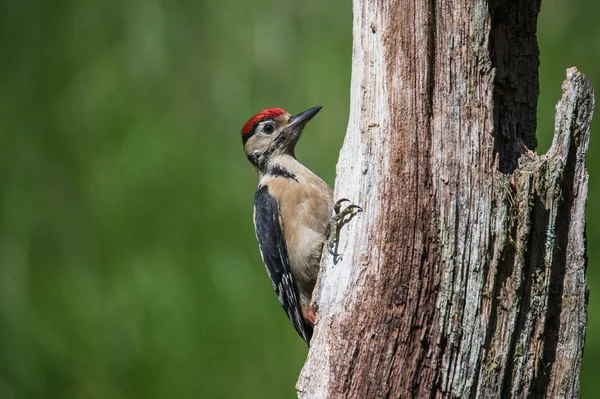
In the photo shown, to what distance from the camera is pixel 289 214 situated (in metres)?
5.34

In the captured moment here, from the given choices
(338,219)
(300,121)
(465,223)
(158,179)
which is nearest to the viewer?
(465,223)

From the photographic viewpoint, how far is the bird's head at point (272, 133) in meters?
5.83

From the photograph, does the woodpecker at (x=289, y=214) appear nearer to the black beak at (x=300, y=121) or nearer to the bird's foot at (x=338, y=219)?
the black beak at (x=300, y=121)

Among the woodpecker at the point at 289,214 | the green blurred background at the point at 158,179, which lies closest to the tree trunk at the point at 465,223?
the woodpecker at the point at 289,214

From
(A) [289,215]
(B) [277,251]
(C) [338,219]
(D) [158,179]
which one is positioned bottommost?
(C) [338,219]

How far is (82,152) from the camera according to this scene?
8891 millimetres

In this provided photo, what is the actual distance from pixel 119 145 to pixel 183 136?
2.50ft

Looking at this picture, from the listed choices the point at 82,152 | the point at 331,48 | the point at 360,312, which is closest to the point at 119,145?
the point at 82,152

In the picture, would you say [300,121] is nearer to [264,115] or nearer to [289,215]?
[264,115]

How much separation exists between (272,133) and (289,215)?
81cm

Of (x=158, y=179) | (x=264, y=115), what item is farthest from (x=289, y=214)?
(x=158, y=179)

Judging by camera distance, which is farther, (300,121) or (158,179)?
(158,179)

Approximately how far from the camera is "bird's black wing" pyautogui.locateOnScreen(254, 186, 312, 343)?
542 centimetres

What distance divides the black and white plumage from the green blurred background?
182 centimetres
